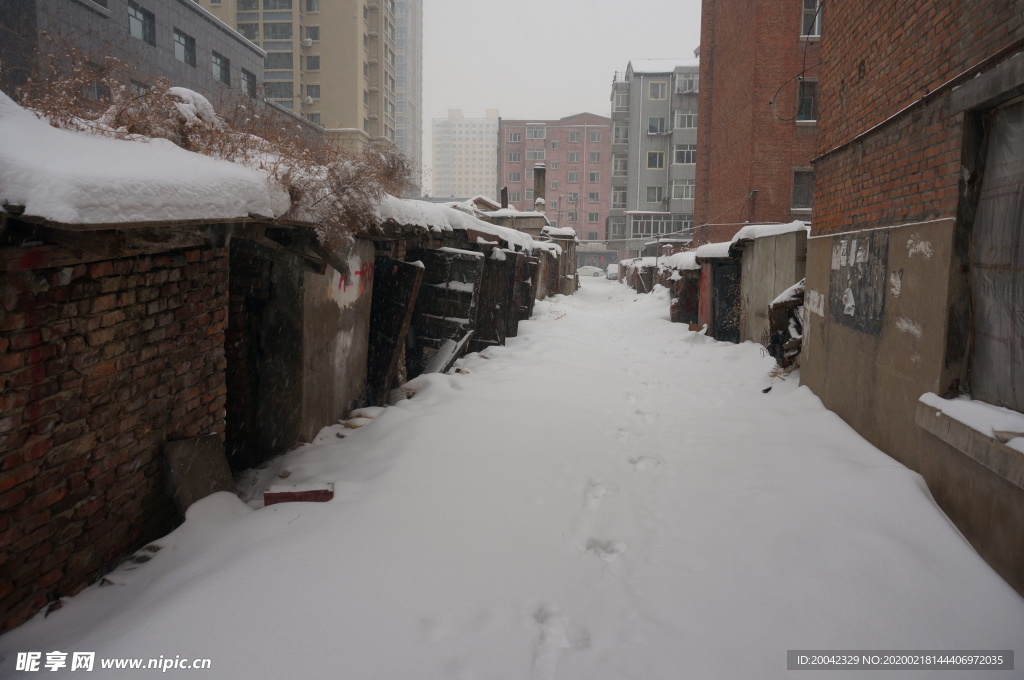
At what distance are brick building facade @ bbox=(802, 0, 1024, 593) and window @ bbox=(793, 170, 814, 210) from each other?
1501 centimetres

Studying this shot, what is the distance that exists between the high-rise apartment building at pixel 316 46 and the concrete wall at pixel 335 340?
129 ft

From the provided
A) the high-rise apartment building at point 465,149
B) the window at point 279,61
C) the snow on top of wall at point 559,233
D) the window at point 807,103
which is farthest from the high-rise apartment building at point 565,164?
the high-rise apartment building at point 465,149

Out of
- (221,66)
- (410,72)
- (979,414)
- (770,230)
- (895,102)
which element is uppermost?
(410,72)

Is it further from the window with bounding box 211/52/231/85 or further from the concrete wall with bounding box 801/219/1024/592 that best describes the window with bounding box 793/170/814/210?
the window with bounding box 211/52/231/85

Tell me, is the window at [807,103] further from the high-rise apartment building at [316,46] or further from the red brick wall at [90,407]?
the high-rise apartment building at [316,46]

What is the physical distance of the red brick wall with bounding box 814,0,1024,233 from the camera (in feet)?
12.1

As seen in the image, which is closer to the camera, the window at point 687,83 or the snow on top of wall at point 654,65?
the window at point 687,83

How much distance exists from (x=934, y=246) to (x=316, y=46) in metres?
49.5

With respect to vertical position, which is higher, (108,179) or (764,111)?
(764,111)

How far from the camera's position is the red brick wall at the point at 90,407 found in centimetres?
261

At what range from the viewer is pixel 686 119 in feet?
135

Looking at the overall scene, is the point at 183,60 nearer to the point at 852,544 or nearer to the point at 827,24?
the point at 827,24

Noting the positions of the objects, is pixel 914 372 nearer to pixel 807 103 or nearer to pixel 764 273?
pixel 764 273

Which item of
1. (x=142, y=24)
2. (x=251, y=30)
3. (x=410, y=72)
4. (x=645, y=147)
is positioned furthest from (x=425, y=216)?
(x=410, y=72)
